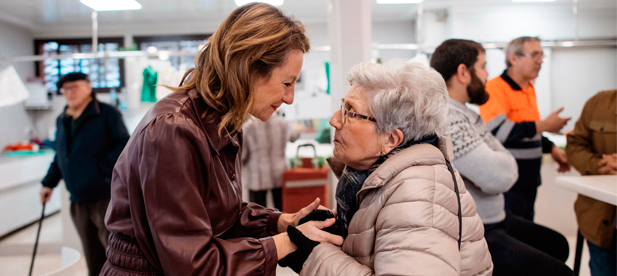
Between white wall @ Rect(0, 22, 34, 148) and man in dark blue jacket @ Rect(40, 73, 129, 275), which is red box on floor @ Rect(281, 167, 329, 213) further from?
white wall @ Rect(0, 22, 34, 148)

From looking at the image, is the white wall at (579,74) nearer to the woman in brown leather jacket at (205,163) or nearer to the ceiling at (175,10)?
the ceiling at (175,10)

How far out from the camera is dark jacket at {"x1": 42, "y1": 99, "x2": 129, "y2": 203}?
2.79 m

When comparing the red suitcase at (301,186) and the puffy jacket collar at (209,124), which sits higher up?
the puffy jacket collar at (209,124)

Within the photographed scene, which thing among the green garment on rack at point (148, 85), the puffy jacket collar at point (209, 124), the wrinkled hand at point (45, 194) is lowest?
the wrinkled hand at point (45, 194)

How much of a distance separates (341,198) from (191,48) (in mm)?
6564

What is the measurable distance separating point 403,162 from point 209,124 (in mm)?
560

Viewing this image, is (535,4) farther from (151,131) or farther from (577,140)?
(151,131)

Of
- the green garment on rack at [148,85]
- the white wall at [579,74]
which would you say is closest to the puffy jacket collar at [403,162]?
the green garment on rack at [148,85]

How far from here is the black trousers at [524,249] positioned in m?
1.64

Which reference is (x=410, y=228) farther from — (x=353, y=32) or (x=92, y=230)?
(x=92, y=230)

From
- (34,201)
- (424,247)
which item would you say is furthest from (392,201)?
(34,201)

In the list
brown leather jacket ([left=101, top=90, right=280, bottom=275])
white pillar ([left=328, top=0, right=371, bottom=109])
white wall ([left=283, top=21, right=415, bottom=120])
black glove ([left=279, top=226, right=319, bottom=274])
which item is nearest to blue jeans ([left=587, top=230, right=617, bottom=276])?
white pillar ([left=328, top=0, right=371, bottom=109])

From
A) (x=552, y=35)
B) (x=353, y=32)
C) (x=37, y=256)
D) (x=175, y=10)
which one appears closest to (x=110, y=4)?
(x=175, y=10)

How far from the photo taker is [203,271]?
961mm
